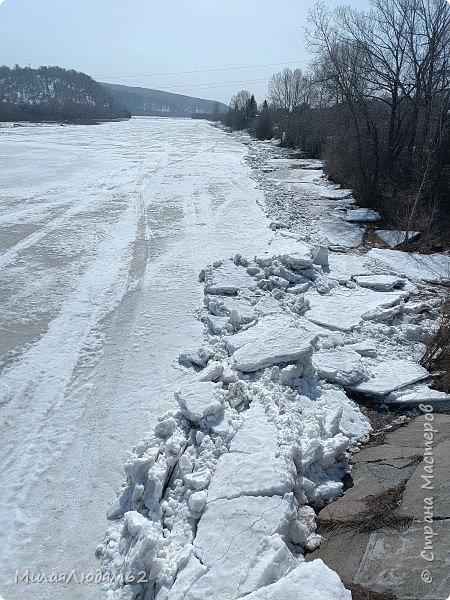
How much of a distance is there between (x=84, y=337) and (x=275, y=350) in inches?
122

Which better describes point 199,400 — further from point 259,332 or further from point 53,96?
point 53,96

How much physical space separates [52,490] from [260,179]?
19.0 metres

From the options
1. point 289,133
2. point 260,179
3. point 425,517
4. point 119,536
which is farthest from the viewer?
point 289,133

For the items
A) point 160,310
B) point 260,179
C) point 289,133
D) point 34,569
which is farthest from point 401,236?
point 289,133

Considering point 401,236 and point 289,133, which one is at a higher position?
point 289,133

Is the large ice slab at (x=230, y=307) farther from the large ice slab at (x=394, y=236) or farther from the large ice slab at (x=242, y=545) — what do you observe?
the large ice slab at (x=394, y=236)

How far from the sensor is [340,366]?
6.23 metres

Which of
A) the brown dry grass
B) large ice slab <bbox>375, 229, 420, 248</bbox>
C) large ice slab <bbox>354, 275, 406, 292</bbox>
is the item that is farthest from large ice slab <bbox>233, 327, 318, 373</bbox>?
large ice slab <bbox>375, 229, 420, 248</bbox>

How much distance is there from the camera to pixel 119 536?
3945 mm

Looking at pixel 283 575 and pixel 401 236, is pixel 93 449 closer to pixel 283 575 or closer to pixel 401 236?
pixel 283 575

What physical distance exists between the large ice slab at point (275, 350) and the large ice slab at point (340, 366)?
A: 280 mm

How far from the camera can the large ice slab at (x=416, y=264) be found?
10.1 metres

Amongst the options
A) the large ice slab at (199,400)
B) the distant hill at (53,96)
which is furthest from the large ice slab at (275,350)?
the distant hill at (53,96)

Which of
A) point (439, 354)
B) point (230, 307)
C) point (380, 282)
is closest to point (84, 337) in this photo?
point (230, 307)
